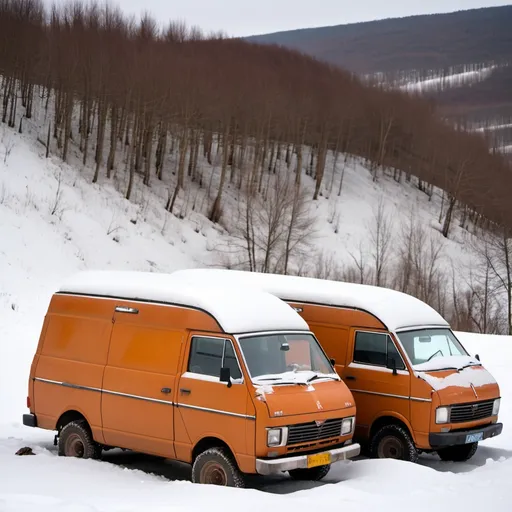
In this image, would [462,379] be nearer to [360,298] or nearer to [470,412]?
[470,412]

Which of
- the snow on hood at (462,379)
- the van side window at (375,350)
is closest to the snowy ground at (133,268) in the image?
the snow on hood at (462,379)

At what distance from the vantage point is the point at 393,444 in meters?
11.8

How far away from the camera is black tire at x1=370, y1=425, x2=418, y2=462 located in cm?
1144

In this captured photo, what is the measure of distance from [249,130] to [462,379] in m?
44.9

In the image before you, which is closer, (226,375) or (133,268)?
(226,375)

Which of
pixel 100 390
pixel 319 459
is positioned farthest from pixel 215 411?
pixel 100 390

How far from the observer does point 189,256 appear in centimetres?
4216

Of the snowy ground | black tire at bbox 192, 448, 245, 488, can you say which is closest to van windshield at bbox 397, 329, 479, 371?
the snowy ground

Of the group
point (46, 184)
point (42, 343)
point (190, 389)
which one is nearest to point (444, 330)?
point (190, 389)

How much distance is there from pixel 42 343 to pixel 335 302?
4.76m

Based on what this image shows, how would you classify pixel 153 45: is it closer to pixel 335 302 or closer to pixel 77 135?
pixel 77 135

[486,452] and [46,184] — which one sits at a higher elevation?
[46,184]

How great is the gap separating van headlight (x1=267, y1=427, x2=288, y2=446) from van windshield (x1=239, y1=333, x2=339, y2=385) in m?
0.62

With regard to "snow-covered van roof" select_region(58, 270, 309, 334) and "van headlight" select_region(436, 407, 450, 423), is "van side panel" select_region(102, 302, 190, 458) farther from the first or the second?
"van headlight" select_region(436, 407, 450, 423)
